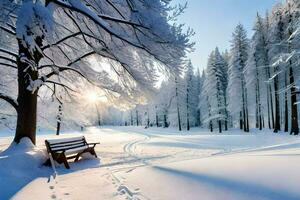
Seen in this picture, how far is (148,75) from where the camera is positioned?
412 inches

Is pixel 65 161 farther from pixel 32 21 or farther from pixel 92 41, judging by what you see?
pixel 32 21

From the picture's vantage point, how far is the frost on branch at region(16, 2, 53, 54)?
4.92 metres

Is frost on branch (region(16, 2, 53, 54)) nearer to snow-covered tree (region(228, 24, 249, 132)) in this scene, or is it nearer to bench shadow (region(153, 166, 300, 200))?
bench shadow (region(153, 166, 300, 200))

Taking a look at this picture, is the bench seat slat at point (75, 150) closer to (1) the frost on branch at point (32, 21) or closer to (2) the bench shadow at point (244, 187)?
(2) the bench shadow at point (244, 187)

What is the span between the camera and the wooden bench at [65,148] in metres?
9.88

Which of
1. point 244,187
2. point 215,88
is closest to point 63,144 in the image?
point 244,187

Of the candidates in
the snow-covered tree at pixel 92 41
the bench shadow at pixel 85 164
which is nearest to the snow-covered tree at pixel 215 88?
the snow-covered tree at pixel 92 41

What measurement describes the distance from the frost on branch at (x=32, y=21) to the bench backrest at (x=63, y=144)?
5.65m

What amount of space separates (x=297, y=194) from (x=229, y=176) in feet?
4.81

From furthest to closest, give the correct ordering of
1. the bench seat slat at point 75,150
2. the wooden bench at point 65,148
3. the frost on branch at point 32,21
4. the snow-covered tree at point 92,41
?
the bench seat slat at point 75,150 → the wooden bench at point 65,148 → the snow-covered tree at point 92,41 → the frost on branch at point 32,21

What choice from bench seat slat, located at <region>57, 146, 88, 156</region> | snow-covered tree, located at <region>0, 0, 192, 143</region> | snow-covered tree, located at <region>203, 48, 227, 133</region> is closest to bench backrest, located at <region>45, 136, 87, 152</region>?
bench seat slat, located at <region>57, 146, 88, 156</region>

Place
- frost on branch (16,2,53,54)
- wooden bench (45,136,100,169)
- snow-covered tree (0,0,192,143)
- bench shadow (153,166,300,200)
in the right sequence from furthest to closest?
wooden bench (45,136,100,169) → snow-covered tree (0,0,192,143) → frost on branch (16,2,53,54) → bench shadow (153,166,300,200)

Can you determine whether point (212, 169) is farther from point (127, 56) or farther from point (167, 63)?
point (127, 56)

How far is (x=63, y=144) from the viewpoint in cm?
1071
